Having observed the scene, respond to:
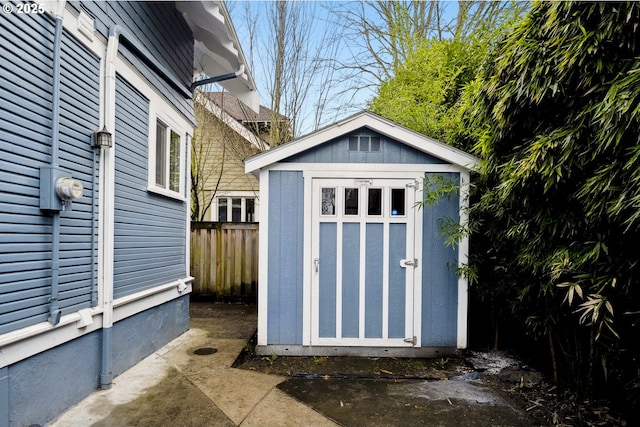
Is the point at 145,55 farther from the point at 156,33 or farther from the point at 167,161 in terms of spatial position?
the point at 167,161

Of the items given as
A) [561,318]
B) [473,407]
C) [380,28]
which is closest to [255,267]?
[473,407]

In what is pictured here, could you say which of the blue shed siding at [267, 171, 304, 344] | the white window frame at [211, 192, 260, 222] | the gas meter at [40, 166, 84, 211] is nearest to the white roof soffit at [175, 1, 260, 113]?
the blue shed siding at [267, 171, 304, 344]

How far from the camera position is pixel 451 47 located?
5484mm

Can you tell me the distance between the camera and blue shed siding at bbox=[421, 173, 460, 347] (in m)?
3.96

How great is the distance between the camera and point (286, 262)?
3996mm

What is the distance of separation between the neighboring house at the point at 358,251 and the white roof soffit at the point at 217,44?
1.77 m

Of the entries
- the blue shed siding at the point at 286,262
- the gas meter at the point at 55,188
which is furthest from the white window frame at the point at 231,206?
the gas meter at the point at 55,188

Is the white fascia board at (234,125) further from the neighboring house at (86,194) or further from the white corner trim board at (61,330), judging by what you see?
the white corner trim board at (61,330)

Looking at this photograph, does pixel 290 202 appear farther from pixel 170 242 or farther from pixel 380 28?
pixel 380 28

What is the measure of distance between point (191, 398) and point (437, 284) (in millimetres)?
2761

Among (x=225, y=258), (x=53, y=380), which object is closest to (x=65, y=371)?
(x=53, y=380)

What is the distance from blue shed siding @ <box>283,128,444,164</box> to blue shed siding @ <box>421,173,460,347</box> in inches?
19.6

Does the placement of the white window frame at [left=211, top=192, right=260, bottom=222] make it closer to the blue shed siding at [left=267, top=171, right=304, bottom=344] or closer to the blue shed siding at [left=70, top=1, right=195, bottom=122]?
the blue shed siding at [left=70, top=1, right=195, bottom=122]

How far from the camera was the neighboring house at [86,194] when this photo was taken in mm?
2131
